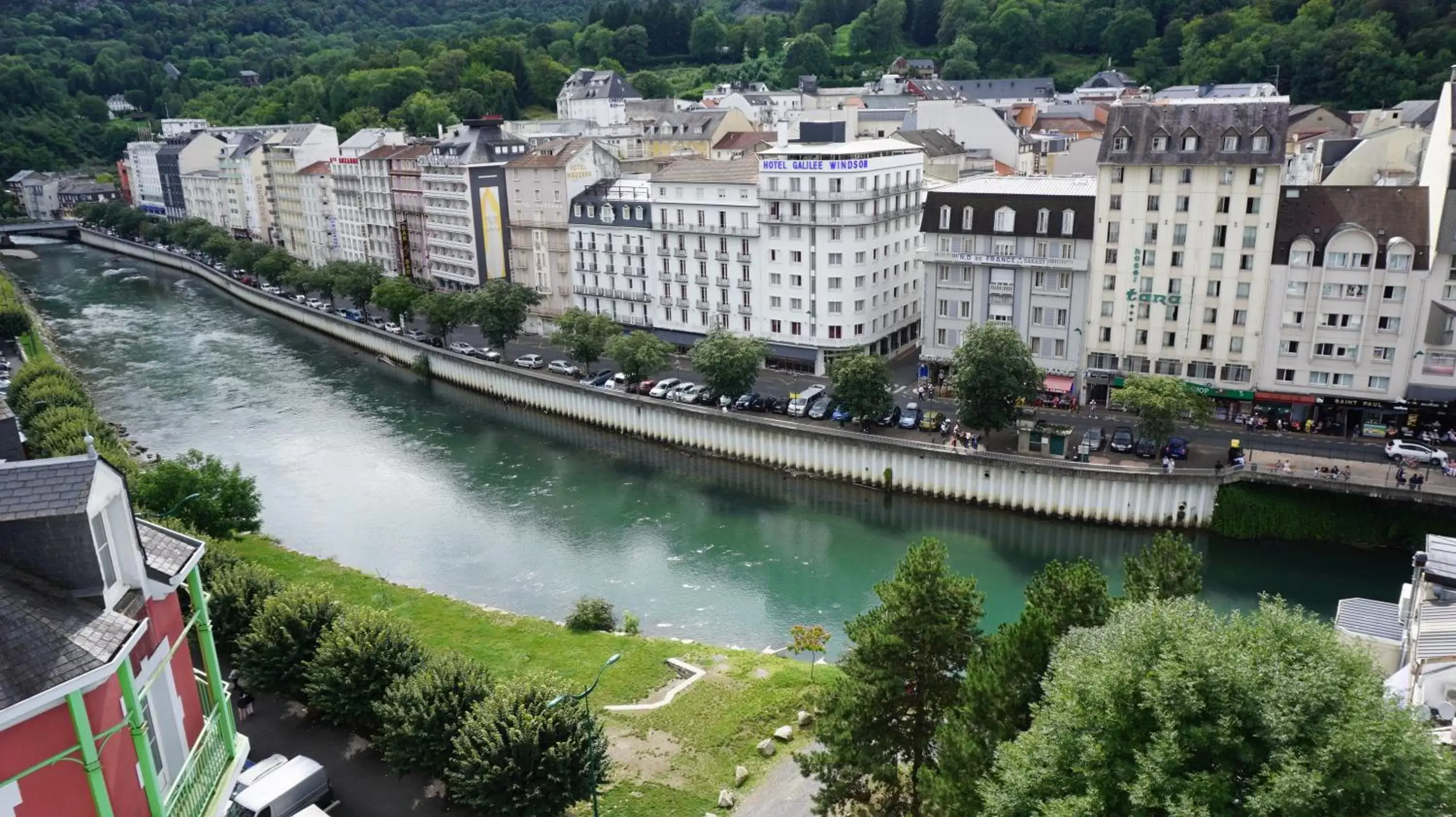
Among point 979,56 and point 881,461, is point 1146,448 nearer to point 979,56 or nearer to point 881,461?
point 881,461

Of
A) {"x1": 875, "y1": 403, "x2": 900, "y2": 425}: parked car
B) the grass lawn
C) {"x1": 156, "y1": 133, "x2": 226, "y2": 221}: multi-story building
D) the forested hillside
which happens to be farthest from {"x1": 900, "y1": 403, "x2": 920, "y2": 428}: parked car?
{"x1": 156, "y1": 133, "x2": 226, "y2": 221}: multi-story building

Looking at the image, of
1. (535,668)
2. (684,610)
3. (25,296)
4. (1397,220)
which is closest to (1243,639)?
(535,668)

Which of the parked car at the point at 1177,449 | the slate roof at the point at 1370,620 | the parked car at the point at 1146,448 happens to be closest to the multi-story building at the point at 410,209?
the parked car at the point at 1146,448

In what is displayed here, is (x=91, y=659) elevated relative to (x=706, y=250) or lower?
elevated

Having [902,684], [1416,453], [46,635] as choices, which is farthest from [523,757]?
[1416,453]

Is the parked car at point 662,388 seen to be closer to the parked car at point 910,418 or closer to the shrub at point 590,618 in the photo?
the parked car at point 910,418

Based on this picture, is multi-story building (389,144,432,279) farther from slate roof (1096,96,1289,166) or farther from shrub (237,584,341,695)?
shrub (237,584,341,695)

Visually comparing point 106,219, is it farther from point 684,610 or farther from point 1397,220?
point 1397,220
